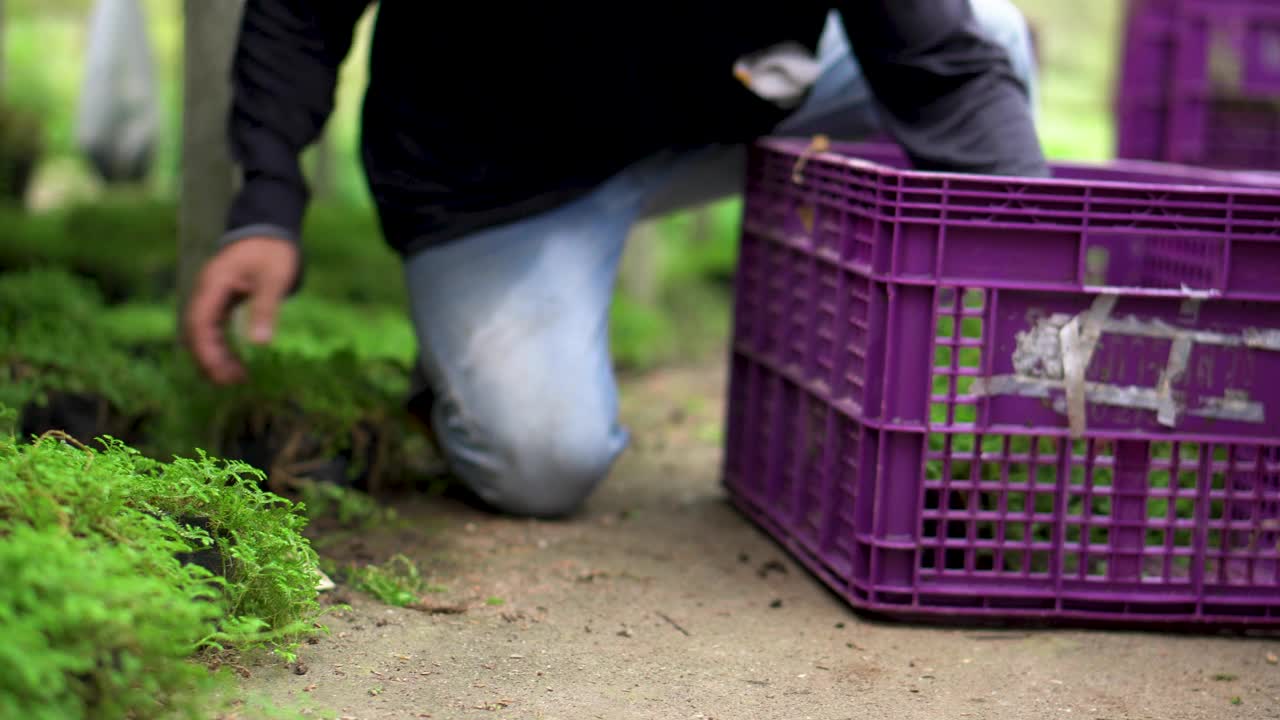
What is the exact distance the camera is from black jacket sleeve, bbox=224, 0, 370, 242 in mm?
2680

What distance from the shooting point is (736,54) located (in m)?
3.03

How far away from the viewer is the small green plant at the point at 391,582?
2.40 metres

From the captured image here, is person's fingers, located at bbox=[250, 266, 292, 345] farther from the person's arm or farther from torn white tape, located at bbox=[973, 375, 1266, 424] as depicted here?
torn white tape, located at bbox=[973, 375, 1266, 424]

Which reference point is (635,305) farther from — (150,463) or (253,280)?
(150,463)

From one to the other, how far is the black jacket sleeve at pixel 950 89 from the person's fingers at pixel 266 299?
1.15 m

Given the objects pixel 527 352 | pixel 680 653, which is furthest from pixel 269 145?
pixel 680 653

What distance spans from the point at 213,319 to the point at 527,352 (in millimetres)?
705

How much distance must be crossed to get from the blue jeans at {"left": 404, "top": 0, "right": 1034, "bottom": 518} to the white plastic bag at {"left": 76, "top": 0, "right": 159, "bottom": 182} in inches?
173

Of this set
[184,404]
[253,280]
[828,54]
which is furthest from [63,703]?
[828,54]

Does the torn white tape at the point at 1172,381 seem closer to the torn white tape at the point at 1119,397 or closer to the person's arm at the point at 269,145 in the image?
the torn white tape at the point at 1119,397

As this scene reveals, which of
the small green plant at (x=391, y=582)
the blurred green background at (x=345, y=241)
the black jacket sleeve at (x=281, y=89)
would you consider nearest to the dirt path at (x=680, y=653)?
the small green plant at (x=391, y=582)

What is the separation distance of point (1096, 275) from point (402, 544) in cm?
164

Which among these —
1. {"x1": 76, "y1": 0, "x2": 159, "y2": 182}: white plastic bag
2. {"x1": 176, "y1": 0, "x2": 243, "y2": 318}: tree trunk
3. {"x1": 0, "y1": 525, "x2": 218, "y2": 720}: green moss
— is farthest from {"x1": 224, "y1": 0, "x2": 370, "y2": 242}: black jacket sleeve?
{"x1": 76, "y1": 0, "x2": 159, "y2": 182}: white plastic bag

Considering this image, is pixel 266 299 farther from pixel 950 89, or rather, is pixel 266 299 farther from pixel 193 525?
pixel 950 89
